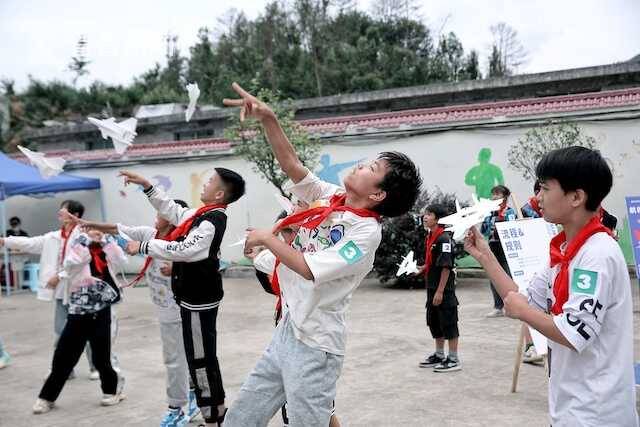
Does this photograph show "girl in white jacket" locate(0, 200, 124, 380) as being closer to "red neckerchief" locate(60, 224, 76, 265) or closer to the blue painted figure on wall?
"red neckerchief" locate(60, 224, 76, 265)

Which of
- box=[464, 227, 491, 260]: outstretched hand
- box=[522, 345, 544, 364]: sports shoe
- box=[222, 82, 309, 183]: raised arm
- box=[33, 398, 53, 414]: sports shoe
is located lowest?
box=[522, 345, 544, 364]: sports shoe

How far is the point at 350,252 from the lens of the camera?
8.58ft

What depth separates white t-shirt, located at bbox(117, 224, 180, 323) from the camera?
4660 mm

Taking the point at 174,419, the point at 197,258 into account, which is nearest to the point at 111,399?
the point at 174,419

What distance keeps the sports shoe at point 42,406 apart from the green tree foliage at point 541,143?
873 cm

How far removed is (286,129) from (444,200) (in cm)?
361

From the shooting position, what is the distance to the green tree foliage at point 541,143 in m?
11.4

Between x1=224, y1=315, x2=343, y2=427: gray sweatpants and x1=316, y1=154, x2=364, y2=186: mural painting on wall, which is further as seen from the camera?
x1=316, y1=154, x2=364, y2=186: mural painting on wall

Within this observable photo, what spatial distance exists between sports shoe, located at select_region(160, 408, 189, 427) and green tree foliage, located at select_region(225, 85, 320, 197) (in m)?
8.72

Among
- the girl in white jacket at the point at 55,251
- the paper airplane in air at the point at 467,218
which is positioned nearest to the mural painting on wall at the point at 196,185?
the girl in white jacket at the point at 55,251

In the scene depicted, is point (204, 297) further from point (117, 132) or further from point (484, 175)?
point (484, 175)

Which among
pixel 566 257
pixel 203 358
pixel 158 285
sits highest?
pixel 566 257

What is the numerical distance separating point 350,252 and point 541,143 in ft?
32.2

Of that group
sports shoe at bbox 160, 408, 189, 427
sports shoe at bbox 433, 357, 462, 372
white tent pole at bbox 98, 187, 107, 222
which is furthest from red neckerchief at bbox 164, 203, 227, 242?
white tent pole at bbox 98, 187, 107, 222
